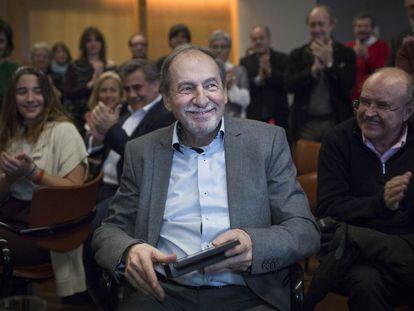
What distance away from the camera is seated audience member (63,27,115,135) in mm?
5074

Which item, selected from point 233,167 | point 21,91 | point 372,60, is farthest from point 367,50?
point 233,167

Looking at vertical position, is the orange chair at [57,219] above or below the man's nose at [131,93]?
below

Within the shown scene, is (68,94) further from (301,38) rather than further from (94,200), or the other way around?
(301,38)

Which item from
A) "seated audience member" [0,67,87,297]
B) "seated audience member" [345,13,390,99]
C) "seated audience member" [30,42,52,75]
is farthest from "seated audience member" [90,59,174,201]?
"seated audience member" [30,42,52,75]

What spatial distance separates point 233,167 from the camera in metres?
2.06

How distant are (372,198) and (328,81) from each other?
2.13 m

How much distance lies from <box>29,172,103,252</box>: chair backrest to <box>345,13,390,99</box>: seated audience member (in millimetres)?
2771

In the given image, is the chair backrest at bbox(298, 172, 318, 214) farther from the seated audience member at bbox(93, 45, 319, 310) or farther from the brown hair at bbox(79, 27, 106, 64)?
the brown hair at bbox(79, 27, 106, 64)

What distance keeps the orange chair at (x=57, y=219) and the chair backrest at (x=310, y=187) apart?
108 cm

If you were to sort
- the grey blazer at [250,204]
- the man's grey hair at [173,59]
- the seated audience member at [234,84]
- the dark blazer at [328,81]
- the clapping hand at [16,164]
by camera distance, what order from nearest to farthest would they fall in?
the grey blazer at [250,204] < the man's grey hair at [173,59] < the clapping hand at [16,164] < the dark blazer at [328,81] < the seated audience member at [234,84]

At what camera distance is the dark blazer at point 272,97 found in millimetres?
5152

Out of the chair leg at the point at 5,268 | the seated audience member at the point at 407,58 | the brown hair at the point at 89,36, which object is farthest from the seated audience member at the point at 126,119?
the brown hair at the point at 89,36

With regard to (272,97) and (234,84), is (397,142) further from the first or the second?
(272,97)

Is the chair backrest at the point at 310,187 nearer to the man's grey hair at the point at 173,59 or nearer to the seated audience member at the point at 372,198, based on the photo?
the seated audience member at the point at 372,198
